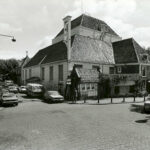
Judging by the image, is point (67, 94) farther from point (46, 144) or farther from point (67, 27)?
point (46, 144)

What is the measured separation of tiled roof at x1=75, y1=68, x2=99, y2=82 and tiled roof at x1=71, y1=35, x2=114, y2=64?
239 centimetres

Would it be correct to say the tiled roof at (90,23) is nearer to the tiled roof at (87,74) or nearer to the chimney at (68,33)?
the chimney at (68,33)

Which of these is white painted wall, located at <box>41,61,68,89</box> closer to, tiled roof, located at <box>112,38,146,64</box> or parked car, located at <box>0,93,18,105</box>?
parked car, located at <box>0,93,18,105</box>

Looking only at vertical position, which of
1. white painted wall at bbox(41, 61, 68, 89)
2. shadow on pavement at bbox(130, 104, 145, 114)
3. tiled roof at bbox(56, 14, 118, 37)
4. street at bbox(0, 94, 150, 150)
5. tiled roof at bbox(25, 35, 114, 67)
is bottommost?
shadow on pavement at bbox(130, 104, 145, 114)

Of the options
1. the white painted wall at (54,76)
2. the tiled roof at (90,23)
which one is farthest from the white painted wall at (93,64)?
the tiled roof at (90,23)

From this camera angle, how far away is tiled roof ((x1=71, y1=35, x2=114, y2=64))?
3072cm

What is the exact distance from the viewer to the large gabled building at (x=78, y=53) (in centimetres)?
3014

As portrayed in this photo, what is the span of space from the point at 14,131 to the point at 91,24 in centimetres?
3405

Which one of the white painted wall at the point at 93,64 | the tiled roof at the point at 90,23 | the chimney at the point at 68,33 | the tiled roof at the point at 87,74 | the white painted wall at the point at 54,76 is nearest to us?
the tiled roof at the point at 87,74

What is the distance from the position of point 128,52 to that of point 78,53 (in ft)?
33.3

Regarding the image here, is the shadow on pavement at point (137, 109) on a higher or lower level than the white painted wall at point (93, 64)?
lower

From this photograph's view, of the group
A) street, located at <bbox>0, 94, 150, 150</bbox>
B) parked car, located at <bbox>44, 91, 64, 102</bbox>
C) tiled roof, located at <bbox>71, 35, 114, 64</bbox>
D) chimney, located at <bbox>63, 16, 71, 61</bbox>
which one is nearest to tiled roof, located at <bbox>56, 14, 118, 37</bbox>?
tiled roof, located at <bbox>71, 35, 114, 64</bbox>

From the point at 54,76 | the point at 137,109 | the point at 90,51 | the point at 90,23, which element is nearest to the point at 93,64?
the point at 90,51

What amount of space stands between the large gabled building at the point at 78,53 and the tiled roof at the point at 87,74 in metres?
1.69
